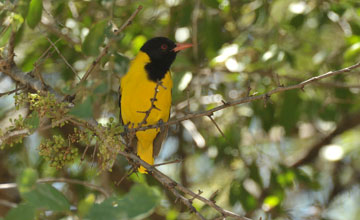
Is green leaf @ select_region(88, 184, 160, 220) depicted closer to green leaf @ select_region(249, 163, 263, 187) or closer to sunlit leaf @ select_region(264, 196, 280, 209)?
sunlit leaf @ select_region(264, 196, 280, 209)

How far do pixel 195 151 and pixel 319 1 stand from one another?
1.80 metres

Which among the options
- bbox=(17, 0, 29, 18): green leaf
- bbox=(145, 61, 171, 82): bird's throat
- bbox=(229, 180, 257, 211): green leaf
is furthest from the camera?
bbox=(145, 61, 171, 82): bird's throat

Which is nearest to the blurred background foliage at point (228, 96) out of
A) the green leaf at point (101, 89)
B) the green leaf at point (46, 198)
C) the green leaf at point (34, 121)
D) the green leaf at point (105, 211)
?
the green leaf at point (34, 121)

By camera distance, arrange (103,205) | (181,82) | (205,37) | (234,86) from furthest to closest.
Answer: (234,86) < (205,37) < (181,82) < (103,205)

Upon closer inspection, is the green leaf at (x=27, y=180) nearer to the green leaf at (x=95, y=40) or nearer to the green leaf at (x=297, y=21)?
the green leaf at (x=95, y=40)

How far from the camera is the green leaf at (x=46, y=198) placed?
4.67 ft

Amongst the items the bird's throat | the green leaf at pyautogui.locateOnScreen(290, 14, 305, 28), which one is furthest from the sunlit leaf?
the green leaf at pyautogui.locateOnScreen(290, 14, 305, 28)

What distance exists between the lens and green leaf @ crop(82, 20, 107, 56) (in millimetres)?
2334

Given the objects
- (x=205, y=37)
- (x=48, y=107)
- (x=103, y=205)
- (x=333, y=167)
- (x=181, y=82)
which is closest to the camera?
(x=103, y=205)

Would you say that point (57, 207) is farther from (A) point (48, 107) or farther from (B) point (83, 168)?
(B) point (83, 168)

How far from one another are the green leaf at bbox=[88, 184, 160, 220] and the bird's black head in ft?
8.16

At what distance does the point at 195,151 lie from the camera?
4.97 m

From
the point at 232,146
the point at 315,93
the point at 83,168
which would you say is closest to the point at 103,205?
the point at 232,146

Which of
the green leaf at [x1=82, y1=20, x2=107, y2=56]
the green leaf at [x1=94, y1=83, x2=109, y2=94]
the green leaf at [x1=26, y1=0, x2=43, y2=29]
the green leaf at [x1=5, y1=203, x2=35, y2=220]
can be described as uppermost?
the green leaf at [x1=26, y1=0, x2=43, y2=29]
